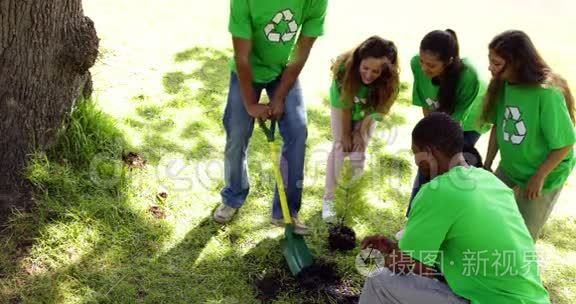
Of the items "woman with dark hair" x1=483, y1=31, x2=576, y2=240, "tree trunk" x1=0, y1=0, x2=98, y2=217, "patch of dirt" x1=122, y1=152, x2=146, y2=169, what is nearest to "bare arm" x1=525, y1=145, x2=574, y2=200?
"woman with dark hair" x1=483, y1=31, x2=576, y2=240

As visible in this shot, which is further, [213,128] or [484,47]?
[484,47]

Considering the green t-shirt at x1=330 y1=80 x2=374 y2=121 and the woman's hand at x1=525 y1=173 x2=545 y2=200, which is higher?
the green t-shirt at x1=330 y1=80 x2=374 y2=121

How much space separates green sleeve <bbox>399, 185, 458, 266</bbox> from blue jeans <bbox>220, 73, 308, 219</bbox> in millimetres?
1155

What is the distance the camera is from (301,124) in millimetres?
3365

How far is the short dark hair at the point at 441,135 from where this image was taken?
7.81ft

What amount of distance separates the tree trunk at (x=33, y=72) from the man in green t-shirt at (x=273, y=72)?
44.1 inches

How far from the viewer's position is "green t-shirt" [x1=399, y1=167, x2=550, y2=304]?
7.32 feet

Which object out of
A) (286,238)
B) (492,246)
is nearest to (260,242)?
(286,238)

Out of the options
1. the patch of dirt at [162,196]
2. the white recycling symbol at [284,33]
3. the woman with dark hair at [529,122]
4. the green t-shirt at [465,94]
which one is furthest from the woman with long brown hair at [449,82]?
the patch of dirt at [162,196]

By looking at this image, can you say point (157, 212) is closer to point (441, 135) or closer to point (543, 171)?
point (441, 135)

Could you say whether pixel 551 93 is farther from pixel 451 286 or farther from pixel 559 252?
pixel 559 252

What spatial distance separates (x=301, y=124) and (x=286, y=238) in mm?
714

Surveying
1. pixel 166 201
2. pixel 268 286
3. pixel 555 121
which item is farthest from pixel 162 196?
pixel 555 121

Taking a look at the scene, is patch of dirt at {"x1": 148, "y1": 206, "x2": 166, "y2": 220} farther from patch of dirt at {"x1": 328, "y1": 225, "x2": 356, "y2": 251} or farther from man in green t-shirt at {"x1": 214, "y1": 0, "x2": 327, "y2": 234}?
patch of dirt at {"x1": 328, "y1": 225, "x2": 356, "y2": 251}
